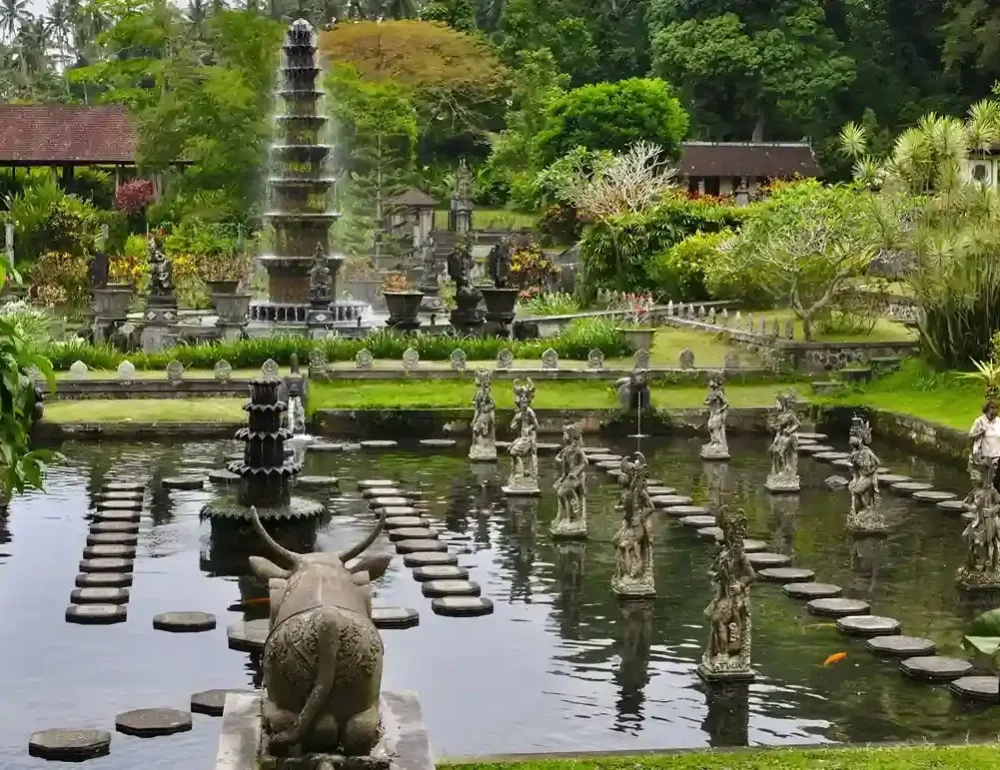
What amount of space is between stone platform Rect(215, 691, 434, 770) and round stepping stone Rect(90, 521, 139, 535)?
37.8 feet

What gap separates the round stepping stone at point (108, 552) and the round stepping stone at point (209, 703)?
6730mm

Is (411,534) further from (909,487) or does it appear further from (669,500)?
(909,487)

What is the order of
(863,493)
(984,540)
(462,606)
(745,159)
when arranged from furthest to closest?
1. (745,159)
2. (863,493)
3. (984,540)
4. (462,606)

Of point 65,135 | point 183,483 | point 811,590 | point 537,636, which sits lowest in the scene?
point 537,636

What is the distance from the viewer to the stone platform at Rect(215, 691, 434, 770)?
40.7 ft

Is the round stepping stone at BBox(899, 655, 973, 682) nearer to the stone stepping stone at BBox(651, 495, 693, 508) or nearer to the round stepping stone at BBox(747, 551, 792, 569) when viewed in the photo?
the round stepping stone at BBox(747, 551, 792, 569)

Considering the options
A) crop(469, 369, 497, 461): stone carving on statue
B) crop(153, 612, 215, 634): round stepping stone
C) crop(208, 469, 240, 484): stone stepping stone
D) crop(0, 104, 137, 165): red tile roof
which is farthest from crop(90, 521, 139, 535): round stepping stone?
crop(0, 104, 137, 165): red tile roof

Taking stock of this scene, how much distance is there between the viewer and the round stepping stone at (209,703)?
17.0 metres

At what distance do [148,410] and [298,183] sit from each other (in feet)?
46.5

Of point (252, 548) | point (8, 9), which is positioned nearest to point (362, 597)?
point (252, 548)

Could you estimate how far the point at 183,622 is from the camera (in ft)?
66.8

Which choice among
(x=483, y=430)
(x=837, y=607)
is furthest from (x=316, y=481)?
(x=837, y=607)

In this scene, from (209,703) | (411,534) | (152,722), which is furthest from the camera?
(411,534)

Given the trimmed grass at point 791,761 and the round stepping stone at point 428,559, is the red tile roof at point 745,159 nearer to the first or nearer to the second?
the round stepping stone at point 428,559
